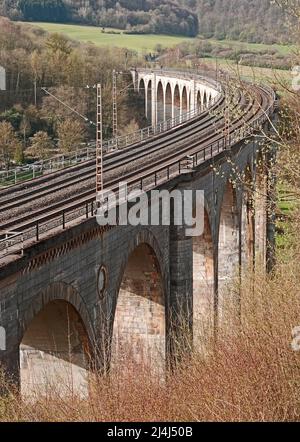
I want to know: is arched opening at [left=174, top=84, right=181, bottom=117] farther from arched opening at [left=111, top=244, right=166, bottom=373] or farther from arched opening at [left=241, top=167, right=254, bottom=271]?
arched opening at [left=111, top=244, right=166, bottom=373]

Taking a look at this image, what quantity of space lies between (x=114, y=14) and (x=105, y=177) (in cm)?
13599

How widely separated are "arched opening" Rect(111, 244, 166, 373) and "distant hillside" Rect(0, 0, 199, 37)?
117145 mm

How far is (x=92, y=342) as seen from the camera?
20125 millimetres

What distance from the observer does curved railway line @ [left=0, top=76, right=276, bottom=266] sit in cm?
1938

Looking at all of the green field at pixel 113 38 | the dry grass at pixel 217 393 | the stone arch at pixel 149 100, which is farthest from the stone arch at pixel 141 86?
the dry grass at pixel 217 393

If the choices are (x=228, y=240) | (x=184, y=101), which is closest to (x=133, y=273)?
(x=228, y=240)

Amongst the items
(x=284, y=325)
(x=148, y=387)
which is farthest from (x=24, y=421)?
(x=284, y=325)

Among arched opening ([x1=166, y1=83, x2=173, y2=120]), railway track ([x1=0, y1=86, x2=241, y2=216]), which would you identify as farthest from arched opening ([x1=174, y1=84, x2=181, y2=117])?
railway track ([x1=0, y1=86, x2=241, y2=216])

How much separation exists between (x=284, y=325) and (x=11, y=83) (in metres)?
67.9

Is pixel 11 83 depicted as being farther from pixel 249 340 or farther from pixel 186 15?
pixel 186 15

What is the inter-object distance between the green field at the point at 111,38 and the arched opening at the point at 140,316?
346 feet

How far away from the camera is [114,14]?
159875mm

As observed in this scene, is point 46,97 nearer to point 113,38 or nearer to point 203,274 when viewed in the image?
point 203,274

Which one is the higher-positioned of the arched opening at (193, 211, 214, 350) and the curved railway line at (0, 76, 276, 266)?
the curved railway line at (0, 76, 276, 266)
